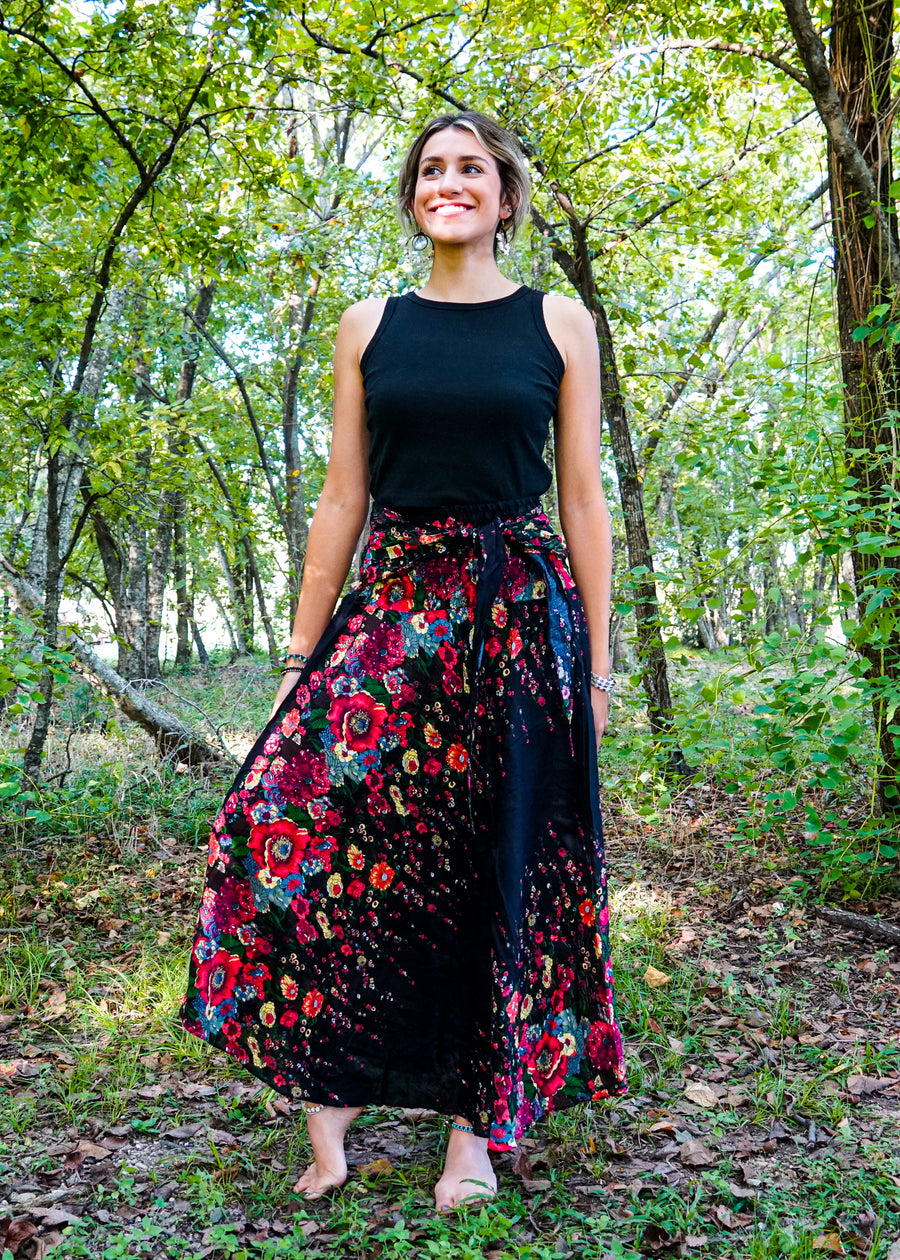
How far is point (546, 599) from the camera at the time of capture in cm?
215

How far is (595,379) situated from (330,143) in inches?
260

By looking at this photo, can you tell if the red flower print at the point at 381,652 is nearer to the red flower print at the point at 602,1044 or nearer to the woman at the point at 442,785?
the woman at the point at 442,785

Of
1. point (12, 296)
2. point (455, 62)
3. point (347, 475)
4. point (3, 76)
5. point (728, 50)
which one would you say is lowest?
point (347, 475)

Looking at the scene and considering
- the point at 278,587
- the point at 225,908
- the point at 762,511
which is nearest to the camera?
the point at 225,908

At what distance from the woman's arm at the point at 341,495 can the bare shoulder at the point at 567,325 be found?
42cm

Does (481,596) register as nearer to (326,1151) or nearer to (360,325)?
(360,325)

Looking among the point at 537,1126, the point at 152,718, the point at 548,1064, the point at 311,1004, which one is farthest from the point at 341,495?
the point at 152,718

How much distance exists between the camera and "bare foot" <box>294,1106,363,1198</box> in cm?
211

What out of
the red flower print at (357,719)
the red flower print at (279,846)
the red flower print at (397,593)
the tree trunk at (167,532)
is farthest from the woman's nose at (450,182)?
the tree trunk at (167,532)

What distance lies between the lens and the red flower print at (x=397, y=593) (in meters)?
2.14

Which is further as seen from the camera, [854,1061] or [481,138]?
[854,1061]

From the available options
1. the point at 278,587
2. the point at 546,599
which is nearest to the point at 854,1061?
the point at 546,599

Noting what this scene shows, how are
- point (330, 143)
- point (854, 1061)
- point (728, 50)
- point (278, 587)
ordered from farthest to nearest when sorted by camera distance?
point (278, 587) → point (330, 143) → point (728, 50) → point (854, 1061)

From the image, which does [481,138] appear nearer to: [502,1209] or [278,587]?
[502,1209]
